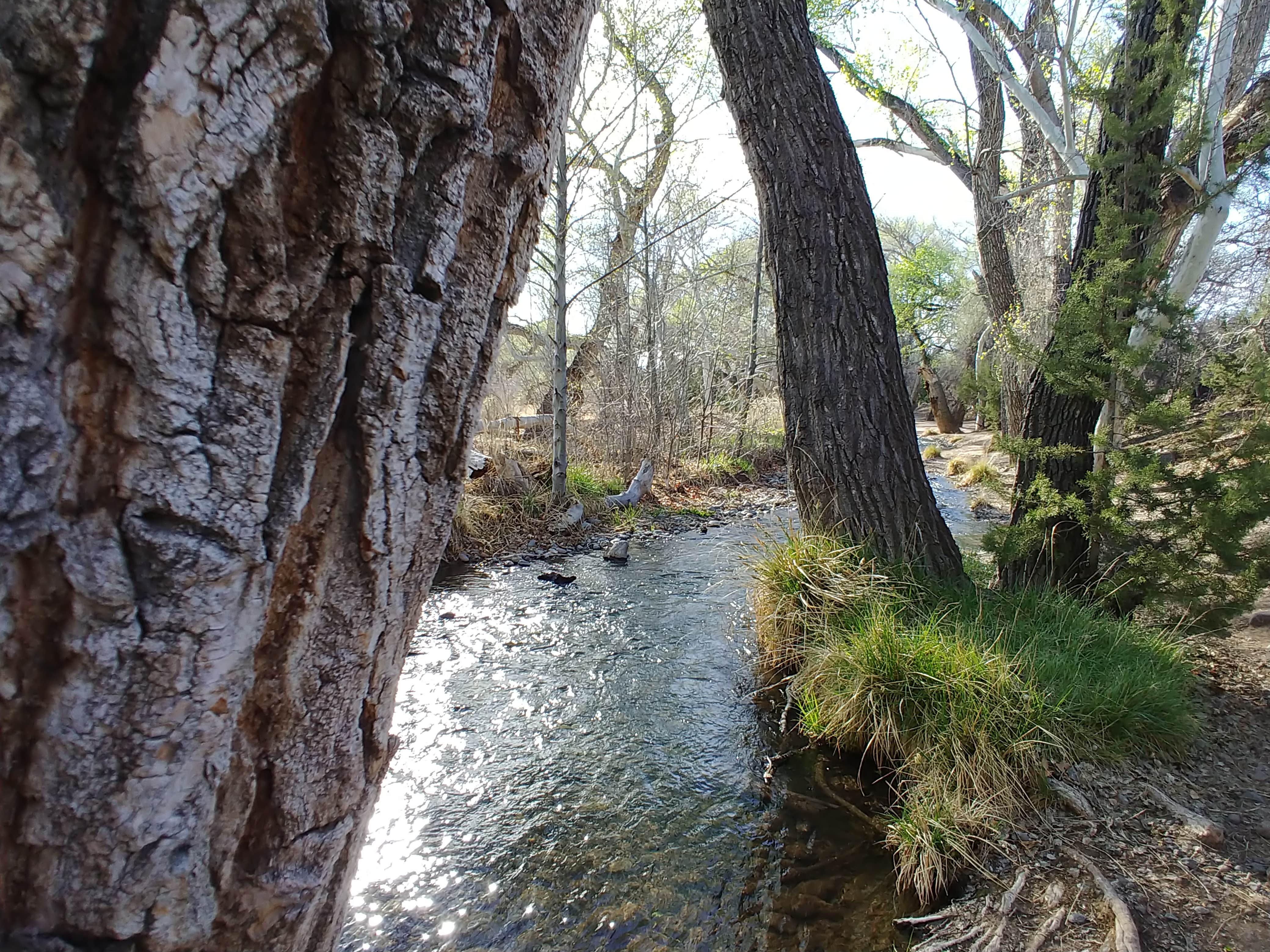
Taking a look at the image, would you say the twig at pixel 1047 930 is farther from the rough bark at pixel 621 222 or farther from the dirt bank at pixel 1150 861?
the rough bark at pixel 621 222

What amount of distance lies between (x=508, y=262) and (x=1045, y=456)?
3.70 meters

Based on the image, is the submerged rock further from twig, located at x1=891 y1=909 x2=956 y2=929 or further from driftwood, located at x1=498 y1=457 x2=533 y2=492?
twig, located at x1=891 y1=909 x2=956 y2=929

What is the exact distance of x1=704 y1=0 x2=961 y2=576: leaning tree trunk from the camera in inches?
147

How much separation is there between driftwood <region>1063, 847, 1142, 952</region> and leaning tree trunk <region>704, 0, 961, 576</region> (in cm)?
171

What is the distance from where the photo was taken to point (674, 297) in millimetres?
10219

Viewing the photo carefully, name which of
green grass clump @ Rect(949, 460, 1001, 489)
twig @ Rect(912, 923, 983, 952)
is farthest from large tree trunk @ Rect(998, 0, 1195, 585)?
green grass clump @ Rect(949, 460, 1001, 489)

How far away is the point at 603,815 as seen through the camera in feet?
9.03

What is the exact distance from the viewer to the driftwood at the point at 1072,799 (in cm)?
246

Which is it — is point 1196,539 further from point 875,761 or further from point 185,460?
point 185,460

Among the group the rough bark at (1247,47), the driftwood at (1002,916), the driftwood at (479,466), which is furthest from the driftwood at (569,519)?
the rough bark at (1247,47)

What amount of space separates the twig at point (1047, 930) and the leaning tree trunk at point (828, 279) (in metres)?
1.90

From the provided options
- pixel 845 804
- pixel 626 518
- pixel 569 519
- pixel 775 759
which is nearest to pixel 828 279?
pixel 775 759

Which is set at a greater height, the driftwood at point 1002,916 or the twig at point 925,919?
the driftwood at point 1002,916

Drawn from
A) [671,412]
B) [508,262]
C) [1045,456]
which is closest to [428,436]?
[508,262]
